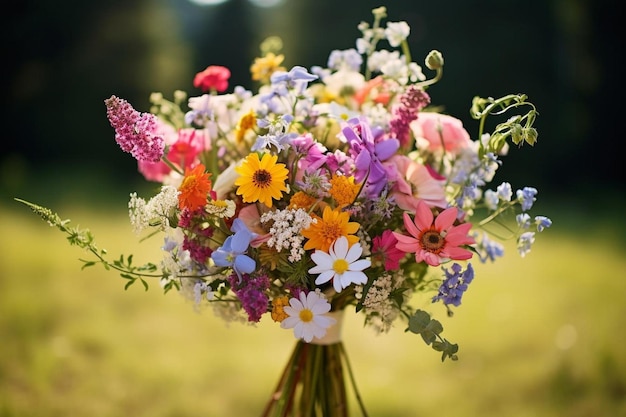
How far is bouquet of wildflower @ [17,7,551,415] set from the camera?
85 centimetres

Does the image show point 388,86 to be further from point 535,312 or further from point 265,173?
point 535,312

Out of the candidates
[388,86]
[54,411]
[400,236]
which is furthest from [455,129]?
[54,411]

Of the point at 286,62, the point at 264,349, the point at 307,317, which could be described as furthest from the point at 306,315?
the point at 286,62

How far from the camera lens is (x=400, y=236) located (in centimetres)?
85

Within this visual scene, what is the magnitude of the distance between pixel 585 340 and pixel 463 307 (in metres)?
0.44

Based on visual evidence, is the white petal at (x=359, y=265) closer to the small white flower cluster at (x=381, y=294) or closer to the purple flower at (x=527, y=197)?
the small white flower cluster at (x=381, y=294)

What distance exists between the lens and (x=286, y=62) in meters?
3.91

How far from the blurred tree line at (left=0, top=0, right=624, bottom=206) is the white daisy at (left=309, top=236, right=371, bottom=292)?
287 centimetres

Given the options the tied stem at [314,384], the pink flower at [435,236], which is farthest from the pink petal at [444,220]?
the tied stem at [314,384]

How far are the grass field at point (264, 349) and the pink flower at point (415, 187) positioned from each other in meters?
1.08

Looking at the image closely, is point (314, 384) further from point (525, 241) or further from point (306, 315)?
point (525, 241)

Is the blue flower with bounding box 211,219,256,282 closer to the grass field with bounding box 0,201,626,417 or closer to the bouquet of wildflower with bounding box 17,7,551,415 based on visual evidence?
the bouquet of wildflower with bounding box 17,7,551,415

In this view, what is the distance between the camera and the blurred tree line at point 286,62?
3680mm

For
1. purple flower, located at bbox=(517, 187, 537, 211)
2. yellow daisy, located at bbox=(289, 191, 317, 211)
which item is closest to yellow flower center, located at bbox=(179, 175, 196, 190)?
yellow daisy, located at bbox=(289, 191, 317, 211)
